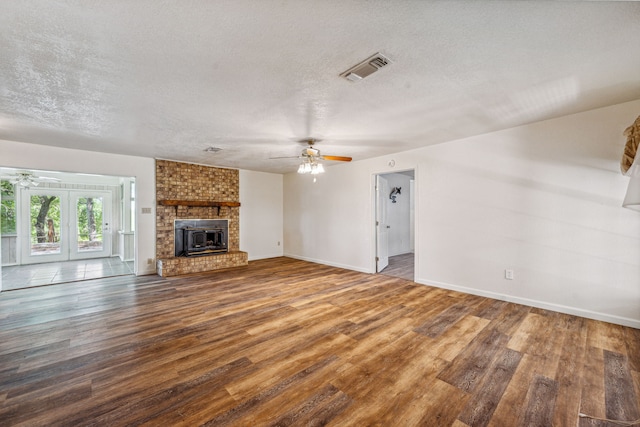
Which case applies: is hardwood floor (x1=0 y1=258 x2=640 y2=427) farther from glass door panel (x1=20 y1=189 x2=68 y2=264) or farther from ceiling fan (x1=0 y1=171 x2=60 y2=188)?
glass door panel (x1=20 y1=189 x2=68 y2=264)

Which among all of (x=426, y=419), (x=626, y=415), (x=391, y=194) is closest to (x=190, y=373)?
(x=426, y=419)

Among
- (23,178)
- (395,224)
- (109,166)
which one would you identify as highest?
(109,166)

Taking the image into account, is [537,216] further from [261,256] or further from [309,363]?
[261,256]

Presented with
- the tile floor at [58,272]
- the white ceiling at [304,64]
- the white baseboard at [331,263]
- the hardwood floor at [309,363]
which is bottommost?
the hardwood floor at [309,363]

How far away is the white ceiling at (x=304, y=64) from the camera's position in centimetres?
147

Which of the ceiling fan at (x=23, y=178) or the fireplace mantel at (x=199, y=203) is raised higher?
the ceiling fan at (x=23, y=178)

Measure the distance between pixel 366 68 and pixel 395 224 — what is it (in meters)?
6.11

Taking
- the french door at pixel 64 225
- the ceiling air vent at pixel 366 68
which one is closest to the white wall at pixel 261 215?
the french door at pixel 64 225

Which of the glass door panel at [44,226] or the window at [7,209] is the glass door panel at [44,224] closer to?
the glass door panel at [44,226]

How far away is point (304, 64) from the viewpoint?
1.97 meters

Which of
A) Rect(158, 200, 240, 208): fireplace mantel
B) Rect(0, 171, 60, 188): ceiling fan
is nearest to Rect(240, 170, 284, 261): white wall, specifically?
Rect(158, 200, 240, 208): fireplace mantel

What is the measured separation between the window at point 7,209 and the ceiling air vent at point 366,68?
350 inches

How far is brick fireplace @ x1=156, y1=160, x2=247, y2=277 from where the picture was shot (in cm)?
546

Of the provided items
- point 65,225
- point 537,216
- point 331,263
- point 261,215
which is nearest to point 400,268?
point 331,263
